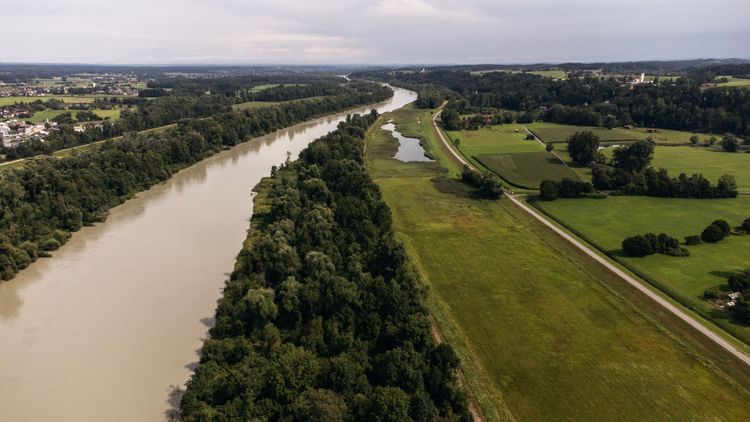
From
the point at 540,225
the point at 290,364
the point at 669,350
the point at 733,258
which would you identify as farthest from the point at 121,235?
the point at 733,258

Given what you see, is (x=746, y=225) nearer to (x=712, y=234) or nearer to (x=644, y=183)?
(x=712, y=234)

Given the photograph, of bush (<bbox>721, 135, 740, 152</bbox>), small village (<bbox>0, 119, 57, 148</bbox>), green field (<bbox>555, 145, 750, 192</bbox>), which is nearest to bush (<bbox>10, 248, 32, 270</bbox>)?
small village (<bbox>0, 119, 57, 148</bbox>)

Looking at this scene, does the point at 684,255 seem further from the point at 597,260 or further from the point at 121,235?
the point at 121,235

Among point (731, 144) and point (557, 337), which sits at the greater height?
point (731, 144)

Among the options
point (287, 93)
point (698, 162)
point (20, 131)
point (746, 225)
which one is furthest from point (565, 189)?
point (287, 93)

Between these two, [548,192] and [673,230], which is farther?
[548,192]

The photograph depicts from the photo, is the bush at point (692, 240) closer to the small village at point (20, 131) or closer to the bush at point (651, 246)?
the bush at point (651, 246)
